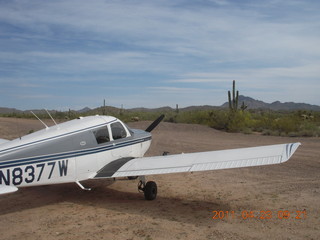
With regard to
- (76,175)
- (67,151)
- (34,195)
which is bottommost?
(34,195)

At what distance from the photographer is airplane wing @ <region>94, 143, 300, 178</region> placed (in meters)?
5.87

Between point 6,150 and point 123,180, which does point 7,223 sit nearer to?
point 6,150

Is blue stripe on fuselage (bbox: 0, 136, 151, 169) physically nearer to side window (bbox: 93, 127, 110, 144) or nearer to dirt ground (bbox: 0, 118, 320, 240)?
side window (bbox: 93, 127, 110, 144)

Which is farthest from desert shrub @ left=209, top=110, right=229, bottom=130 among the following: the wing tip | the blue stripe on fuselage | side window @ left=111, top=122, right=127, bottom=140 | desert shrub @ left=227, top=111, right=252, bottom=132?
the wing tip

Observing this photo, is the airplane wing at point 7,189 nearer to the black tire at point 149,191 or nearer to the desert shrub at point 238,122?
the black tire at point 149,191

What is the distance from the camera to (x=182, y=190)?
800 centimetres

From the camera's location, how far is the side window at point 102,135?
7.21m

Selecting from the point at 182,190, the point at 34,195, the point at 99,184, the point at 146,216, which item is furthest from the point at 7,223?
the point at 182,190

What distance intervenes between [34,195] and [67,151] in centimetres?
236

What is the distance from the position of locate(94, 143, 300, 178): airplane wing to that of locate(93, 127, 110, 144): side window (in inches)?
22.8

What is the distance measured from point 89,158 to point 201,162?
2.43 m

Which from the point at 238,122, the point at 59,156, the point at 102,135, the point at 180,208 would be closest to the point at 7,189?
the point at 59,156

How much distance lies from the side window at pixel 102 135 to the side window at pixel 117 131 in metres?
A: 0.26
